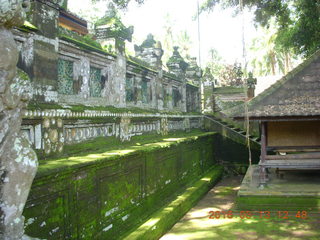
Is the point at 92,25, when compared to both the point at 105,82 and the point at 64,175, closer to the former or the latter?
the point at 105,82

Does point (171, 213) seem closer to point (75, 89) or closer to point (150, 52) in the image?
point (75, 89)

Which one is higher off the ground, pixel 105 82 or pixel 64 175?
pixel 105 82

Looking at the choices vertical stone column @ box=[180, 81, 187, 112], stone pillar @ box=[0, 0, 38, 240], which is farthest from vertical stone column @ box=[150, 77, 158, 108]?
stone pillar @ box=[0, 0, 38, 240]

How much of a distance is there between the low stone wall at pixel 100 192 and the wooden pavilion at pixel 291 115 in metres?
2.26

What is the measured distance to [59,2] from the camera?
4.86m

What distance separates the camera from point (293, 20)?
1377 cm

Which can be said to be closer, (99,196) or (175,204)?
(99,196)

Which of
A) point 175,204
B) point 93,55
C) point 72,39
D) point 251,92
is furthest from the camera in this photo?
point 251,92

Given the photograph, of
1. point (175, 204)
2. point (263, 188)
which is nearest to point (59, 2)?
point (175, 204)

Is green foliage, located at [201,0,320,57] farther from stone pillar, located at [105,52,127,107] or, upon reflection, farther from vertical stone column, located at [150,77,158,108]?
stone pillar, located at [105,52,127,107]

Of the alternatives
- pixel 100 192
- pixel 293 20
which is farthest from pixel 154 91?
pixel 293 20

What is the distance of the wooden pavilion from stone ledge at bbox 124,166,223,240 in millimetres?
1870

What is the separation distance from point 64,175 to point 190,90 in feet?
32.0
